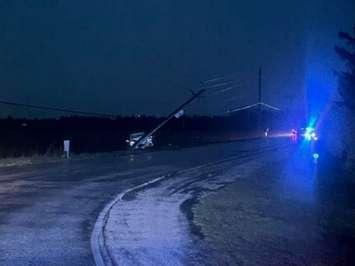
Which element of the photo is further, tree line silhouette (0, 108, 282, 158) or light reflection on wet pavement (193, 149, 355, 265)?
tree line silhouette (0, 108, 282, 158)

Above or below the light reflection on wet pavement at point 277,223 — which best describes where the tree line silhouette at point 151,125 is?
above

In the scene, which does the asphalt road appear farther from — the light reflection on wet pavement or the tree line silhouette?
the tree line silhouette

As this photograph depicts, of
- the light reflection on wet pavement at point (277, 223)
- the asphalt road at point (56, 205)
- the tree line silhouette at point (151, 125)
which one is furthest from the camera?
the tree line silhouette at point (151, 125)

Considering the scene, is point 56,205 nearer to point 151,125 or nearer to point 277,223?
point 277,223

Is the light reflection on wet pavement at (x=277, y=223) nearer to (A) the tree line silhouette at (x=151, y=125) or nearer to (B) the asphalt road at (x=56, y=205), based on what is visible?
(B) the asphalt road at (x=56, y=205)

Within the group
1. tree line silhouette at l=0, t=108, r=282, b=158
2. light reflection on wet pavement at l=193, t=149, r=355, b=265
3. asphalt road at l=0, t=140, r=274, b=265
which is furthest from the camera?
tree line silhouette at l=0, t=108, r=282, b=158

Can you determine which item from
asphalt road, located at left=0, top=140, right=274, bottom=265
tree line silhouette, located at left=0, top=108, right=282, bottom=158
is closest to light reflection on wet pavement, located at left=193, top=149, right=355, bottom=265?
asphalt road, located at left=0, top=140, right=274, bottom=265

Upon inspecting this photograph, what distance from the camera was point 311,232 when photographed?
1380 cm

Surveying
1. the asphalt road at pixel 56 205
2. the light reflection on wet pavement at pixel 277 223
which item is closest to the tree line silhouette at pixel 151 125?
the asphalt road at pixel 56 205

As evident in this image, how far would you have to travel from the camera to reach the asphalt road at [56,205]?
10.1 meters

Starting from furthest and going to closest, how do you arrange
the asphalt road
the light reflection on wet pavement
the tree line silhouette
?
the tree line silhouette → the light reflection on wet pavement → the asphalt road

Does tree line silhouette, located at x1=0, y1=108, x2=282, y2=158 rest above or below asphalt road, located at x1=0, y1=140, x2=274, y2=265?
above

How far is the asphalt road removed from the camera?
33.1 feet

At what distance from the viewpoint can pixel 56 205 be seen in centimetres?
1619
